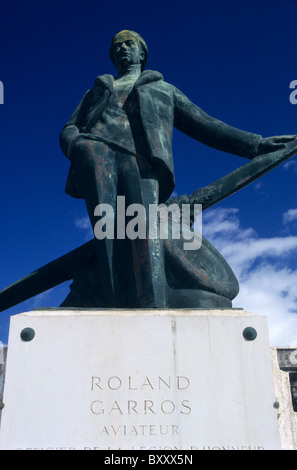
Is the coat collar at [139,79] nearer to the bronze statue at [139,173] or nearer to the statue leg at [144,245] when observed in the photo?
the bronze statue at [139,173]

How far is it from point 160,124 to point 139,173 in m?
0.62

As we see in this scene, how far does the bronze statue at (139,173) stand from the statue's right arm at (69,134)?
0.04 feet

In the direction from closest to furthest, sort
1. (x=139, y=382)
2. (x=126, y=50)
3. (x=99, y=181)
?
(x=139, y=382), (x=99, y=181), (x=126, y=50)

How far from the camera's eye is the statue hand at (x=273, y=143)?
5.29 m

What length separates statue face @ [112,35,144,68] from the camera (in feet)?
18.4

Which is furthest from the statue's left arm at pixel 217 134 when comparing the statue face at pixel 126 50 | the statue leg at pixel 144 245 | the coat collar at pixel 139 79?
the statue leg at pixel 144 245

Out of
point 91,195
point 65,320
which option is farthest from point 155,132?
point 65,320

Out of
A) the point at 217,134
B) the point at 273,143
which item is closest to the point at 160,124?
the point at 217,134

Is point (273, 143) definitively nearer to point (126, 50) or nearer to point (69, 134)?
point (126, 50)

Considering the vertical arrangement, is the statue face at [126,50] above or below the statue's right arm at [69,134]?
above

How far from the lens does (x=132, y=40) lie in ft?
18.5

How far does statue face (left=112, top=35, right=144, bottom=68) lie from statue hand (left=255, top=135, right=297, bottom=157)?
168 centimetres

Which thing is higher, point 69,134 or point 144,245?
point 69,134
